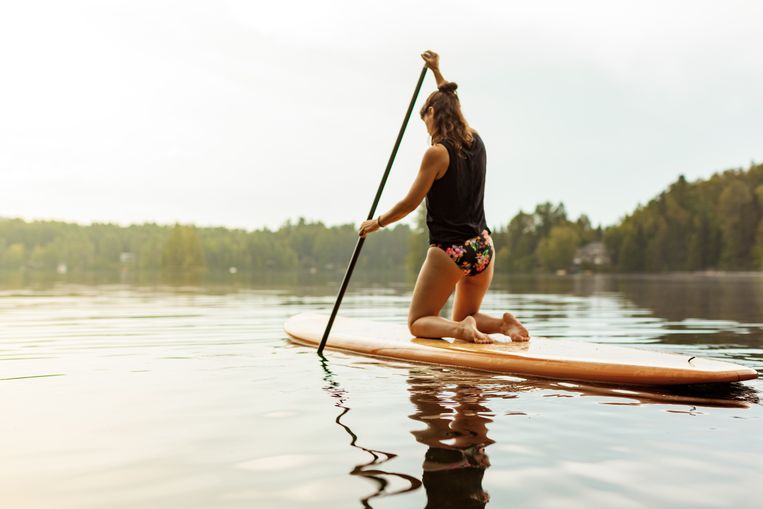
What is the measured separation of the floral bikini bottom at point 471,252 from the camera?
540cm

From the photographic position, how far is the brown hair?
5.34 m

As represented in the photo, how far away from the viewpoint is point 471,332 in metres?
5.47

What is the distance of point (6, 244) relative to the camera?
133 m

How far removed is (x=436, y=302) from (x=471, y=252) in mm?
500

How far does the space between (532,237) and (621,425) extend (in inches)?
A: 4013

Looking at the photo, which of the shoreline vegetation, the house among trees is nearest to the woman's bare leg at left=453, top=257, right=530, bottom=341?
the shoreline vegetation

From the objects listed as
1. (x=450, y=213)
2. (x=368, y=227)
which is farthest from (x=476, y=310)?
(x=368, y=227)

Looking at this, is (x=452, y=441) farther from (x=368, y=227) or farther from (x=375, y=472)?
(x=368, y=227)

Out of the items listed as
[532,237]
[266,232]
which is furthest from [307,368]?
[266,232]

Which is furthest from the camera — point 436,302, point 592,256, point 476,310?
point 592,256

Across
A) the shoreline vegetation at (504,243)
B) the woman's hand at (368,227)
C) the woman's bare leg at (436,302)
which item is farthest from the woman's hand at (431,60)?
the shoreline vegetation at (504,243)

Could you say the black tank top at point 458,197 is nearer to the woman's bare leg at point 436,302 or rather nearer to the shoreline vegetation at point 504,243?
the woman's bare leg at point 436,302

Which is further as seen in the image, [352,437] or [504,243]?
[504,243]

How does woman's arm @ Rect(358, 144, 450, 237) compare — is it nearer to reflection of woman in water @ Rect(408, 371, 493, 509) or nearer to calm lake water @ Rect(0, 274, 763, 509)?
calm lake water @ Rect(0, 274, 763, 509)
